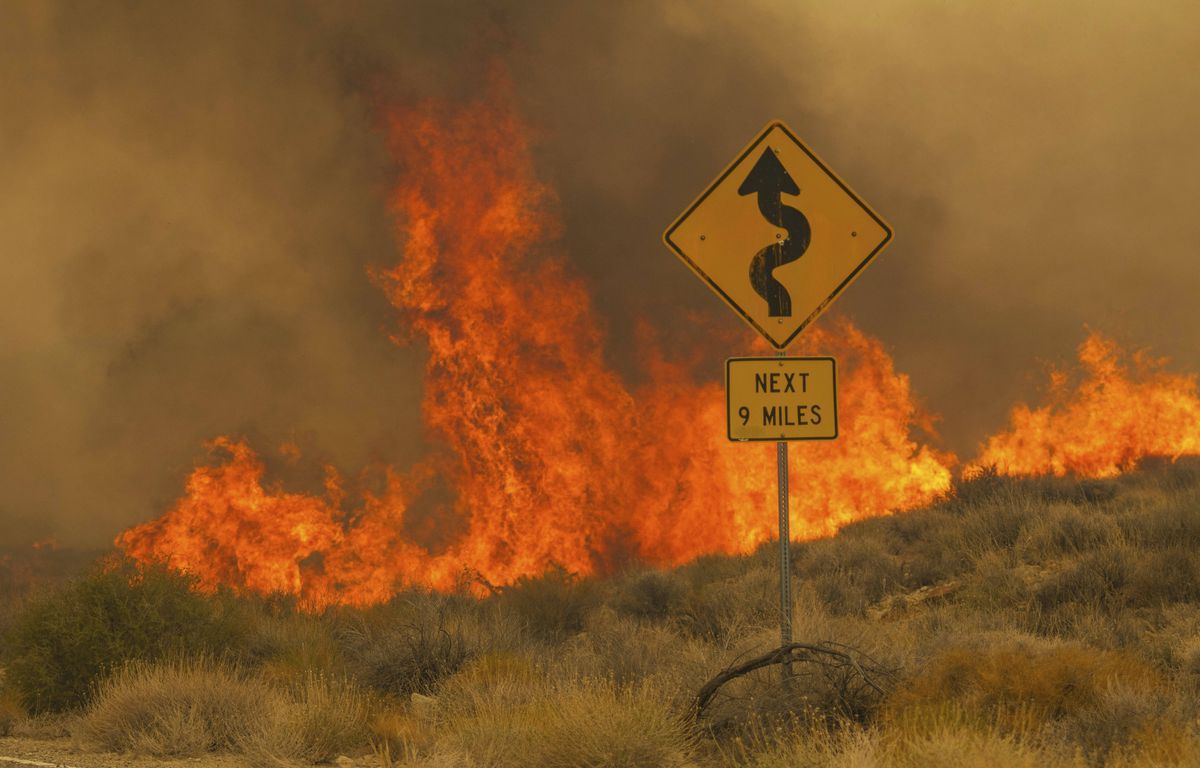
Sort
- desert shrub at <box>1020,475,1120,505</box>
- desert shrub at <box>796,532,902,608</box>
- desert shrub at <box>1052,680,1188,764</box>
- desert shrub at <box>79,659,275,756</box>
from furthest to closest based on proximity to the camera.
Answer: desert shrub at <box>1020,475,1120,505</box> < desert shrub at <box>796,532,902,608</box> < desert shrub at <box>79,659,275,756</box> < desert shrub at <box>1052,680,1188,764</box>

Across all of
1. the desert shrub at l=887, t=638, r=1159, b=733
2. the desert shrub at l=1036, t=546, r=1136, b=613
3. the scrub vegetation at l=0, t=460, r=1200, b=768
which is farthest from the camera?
the desert shrub at l=1036, t=546, r=1136, b=613

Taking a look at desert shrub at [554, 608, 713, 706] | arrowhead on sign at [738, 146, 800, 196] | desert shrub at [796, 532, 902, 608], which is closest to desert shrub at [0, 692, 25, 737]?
desert shrub at [554, 608, 713, 706]

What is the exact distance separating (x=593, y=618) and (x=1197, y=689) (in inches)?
370

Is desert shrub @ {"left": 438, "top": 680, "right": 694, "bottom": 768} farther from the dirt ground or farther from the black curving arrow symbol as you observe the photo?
the black curving arrow symbol

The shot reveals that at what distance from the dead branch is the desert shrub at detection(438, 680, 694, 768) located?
0.33 m

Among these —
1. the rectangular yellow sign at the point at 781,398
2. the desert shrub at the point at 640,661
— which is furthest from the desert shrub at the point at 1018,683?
the rectangular yellow sign at the point at 781,398

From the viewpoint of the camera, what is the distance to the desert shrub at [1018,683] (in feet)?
24.7

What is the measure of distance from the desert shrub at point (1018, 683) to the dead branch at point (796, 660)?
299 mm

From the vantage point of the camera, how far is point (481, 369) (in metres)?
32.0

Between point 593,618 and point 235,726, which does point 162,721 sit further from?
point 593,618

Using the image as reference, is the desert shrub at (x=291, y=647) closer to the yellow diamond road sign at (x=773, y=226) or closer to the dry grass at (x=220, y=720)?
the dry grass at (x=220, y=720)

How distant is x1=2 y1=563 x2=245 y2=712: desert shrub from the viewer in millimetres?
11352

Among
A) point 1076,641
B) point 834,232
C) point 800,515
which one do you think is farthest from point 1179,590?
point 800,515

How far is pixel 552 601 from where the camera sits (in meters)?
17.4
